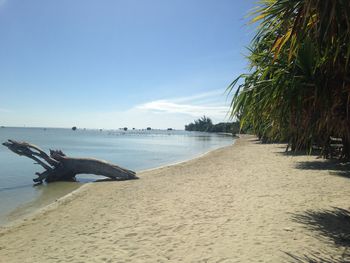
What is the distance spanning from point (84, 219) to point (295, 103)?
598 centimetres

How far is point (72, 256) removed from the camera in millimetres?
5430

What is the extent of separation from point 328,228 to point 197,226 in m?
2.57

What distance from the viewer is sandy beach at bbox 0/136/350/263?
5215mm

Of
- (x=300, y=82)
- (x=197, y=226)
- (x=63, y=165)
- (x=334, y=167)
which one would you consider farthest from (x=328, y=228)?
(x=63, y=165)

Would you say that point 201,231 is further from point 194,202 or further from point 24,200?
point 24,200

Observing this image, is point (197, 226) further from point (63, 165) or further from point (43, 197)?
point (63, 165)

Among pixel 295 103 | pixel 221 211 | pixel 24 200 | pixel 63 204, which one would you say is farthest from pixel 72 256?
pixel 24 200

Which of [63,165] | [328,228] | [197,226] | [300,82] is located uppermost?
[300,82]

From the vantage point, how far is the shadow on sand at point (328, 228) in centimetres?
464

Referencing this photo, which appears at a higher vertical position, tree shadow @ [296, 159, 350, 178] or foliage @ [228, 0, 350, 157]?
foliage @ [228, 0, 350, 157]

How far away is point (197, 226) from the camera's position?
22.0ft

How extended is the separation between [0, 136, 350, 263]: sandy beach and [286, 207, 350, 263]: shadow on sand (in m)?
0.01

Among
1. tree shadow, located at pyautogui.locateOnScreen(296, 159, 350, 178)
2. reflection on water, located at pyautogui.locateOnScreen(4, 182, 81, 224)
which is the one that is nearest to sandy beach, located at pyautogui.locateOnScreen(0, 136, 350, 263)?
reflection on water, located at pyautogui.locateOnScreen(4, 182, 81, 224)

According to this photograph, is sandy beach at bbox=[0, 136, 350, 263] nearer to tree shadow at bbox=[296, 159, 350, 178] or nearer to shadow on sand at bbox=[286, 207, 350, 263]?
shadow on sand at bbox=[286, 207, 350, 263]
